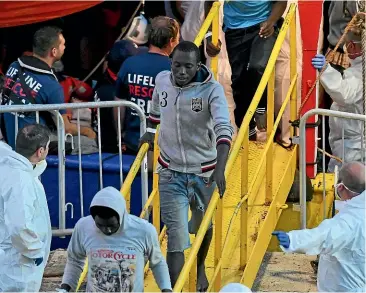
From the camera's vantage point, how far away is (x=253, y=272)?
8.06 metres

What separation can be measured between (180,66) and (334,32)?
3370mm

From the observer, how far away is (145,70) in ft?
29.3

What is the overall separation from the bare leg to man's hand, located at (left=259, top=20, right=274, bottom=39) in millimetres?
2592

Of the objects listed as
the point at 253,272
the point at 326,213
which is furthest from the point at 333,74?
the point at 253,272

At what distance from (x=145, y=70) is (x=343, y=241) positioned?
3.03 m

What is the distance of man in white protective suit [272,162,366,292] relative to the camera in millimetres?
6289

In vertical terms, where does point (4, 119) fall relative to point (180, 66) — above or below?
below

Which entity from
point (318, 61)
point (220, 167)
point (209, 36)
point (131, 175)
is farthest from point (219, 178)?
point (209, 36)

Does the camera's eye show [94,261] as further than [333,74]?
No

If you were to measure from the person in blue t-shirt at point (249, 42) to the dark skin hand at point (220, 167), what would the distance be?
8.27 ft

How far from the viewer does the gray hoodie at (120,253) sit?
642 centimetres

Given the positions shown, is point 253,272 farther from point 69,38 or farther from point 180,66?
point 69,38

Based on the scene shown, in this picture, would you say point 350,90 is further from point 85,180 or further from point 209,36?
point 85,180

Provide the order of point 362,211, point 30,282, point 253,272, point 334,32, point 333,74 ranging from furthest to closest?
point 334,32 < point 333,74 < point 253,272 < point 30,282 < point 362,211
